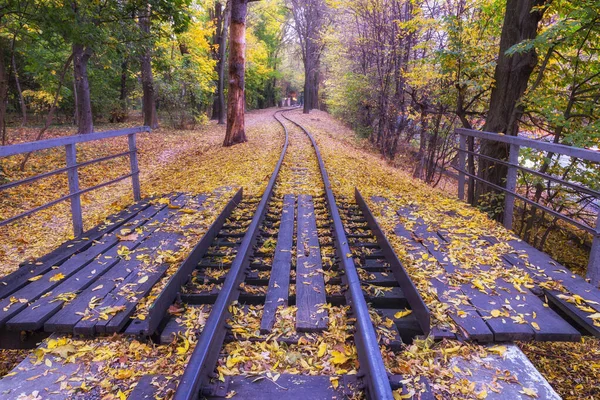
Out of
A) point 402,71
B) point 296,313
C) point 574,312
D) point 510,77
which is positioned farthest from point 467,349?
point 402,71

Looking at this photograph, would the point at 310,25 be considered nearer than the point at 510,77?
No

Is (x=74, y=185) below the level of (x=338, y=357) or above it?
above

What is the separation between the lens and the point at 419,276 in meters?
3.70

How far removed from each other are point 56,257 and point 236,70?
35.2 ft

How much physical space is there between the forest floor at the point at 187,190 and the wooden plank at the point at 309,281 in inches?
27.5

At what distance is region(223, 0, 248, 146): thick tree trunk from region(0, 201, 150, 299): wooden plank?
8827 mm

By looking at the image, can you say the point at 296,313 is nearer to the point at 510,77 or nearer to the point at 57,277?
the point at 57,277

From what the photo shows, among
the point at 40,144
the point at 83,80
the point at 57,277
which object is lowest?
the point at 57,277

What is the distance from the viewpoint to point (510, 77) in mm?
6883

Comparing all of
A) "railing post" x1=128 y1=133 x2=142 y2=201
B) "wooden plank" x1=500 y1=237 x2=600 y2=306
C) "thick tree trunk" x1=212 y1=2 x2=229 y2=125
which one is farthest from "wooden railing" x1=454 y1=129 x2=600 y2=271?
"thick tree trunk" x1=212 y1=2 x2=229 y2=125

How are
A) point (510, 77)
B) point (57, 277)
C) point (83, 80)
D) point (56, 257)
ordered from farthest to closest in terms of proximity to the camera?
point (83, 80), point (510, 77), point (56, 257), point (57, 277)

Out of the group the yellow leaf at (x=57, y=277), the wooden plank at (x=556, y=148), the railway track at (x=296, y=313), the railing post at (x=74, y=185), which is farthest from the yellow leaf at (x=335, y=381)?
the railing post at (x=74, y=185)

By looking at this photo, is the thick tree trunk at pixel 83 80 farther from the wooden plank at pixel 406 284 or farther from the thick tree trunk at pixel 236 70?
the wooden plank at pixel 406 284

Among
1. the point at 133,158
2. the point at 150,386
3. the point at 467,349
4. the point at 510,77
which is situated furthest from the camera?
the point at 510,77
